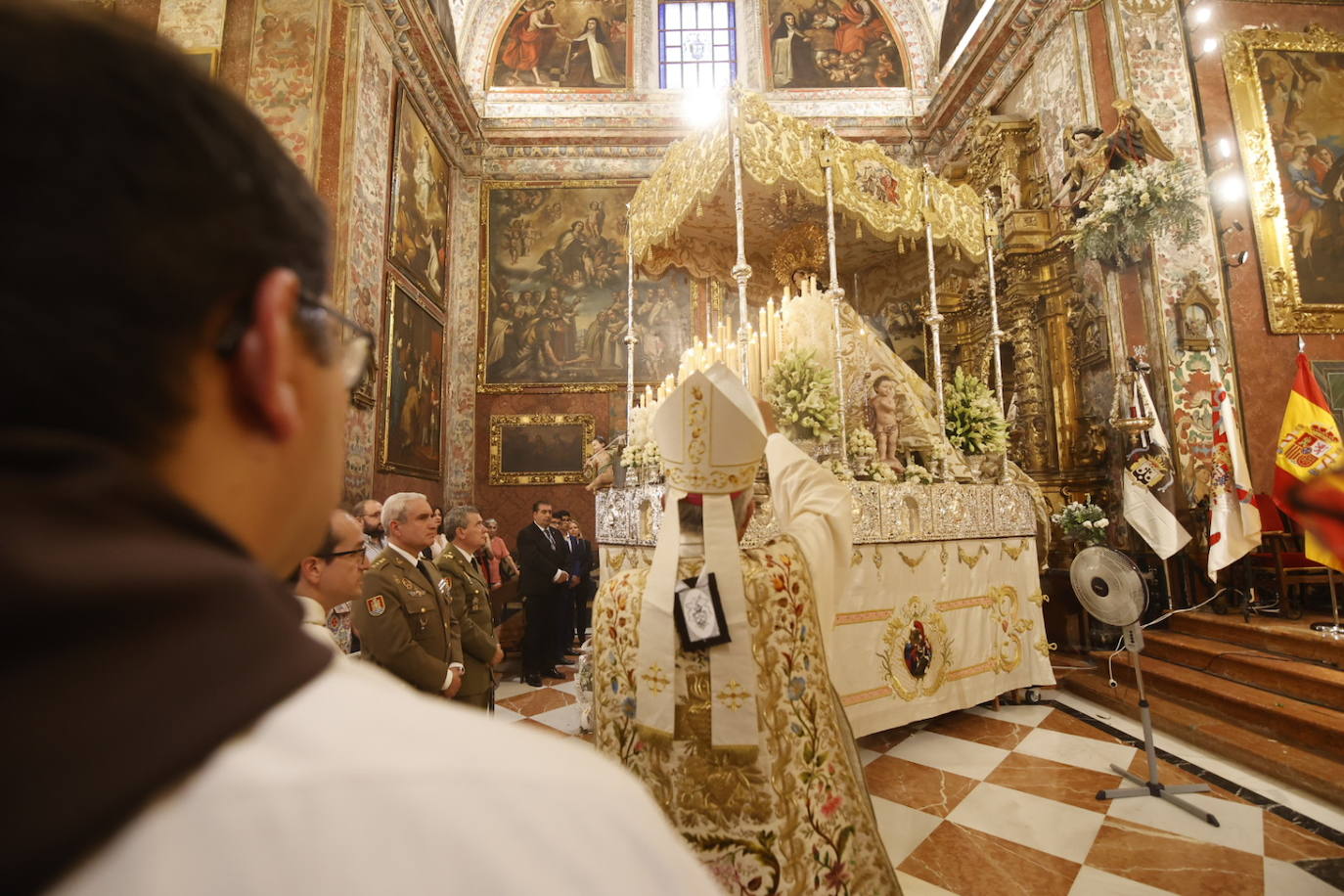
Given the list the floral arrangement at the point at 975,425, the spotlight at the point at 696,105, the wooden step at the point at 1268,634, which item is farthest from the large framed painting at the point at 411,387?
the wooden step at the point at 1268,634

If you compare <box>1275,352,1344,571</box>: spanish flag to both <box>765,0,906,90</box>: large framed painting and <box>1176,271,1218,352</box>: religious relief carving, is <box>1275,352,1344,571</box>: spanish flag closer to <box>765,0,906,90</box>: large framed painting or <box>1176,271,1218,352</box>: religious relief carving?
<box>1176,271,1218,352</box>: religious relief carving

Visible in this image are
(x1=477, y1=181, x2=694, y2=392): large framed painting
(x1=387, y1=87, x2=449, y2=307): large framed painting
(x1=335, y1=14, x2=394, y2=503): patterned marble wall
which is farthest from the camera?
(x1=477, y1=181, x2=694, y2=392): large framed painting

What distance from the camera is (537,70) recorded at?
12.4 metres

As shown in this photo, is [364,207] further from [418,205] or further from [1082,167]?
[1082,167]

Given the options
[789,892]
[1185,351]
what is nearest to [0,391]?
[789,892]

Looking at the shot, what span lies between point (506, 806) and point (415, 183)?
11.0 meters

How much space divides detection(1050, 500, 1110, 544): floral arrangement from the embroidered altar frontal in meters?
1.59

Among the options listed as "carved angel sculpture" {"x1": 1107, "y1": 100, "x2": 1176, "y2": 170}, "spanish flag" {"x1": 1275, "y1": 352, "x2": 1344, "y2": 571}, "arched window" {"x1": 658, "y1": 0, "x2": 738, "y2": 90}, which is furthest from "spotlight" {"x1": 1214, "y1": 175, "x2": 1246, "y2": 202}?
"arched window" {"x1": 658, "y1": 0, "x2": 738, "y2": 90}

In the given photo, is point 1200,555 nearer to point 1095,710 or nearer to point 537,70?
point 1095,710

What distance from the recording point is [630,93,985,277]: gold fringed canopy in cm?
507

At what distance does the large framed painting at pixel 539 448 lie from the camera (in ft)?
36.4

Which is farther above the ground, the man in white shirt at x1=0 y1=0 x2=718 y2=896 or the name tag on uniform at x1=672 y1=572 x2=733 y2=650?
the man in white shirt at x1=0 y1=0 x2=718 y2=896

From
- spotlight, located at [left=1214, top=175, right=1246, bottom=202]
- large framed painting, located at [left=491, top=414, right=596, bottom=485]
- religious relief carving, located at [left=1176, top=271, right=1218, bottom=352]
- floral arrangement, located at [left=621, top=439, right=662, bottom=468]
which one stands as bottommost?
floral arrangement, located at [left=621, top=439, right=662, bottom=468]

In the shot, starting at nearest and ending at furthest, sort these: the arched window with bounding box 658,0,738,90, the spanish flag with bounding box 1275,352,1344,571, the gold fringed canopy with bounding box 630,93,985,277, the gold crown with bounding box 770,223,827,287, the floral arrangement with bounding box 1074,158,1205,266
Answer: the gold fringed canopy with bounding box 630,93,985,277
the spanish flag with bounding box 1275,352,1344,571
the gold crown with bounding box 770,223,827,287
the floral arrangement with bounding box 1074,158,1205,266
the arched window with bounding box 658,0,738,90
